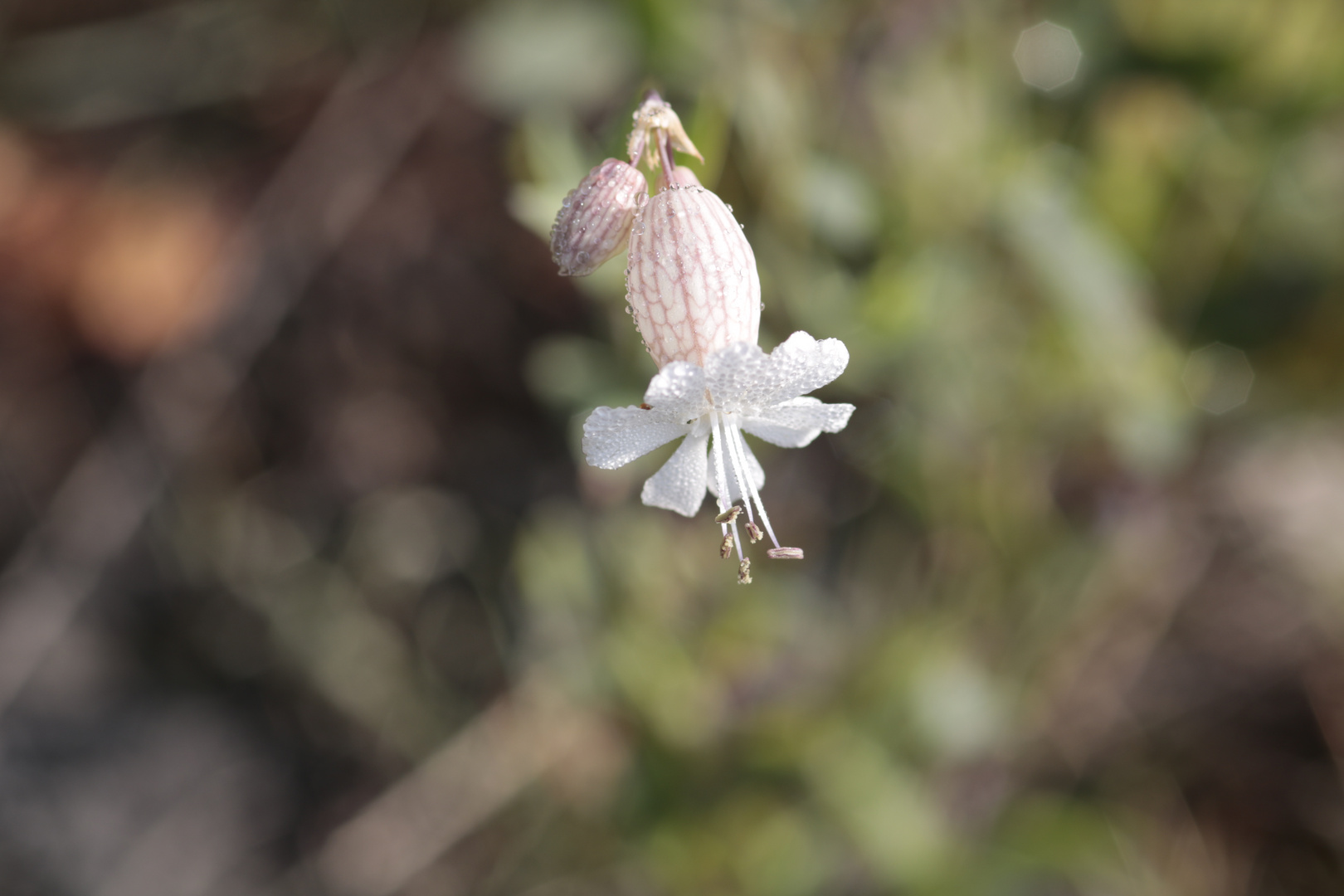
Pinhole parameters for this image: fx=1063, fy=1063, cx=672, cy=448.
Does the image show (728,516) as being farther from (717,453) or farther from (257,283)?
(257,283)

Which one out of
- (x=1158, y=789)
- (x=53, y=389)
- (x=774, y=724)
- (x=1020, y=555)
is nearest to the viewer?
(x=774, y=724)

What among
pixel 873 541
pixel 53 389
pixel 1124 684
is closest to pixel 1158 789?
pixel 1124 684

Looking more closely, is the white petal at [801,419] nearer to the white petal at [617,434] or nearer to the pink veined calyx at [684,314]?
the pink veined calyx at [684,314]

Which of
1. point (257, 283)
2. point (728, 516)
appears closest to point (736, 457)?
point (728, 516)

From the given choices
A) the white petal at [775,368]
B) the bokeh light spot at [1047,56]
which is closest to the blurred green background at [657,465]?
the bokeh light spot at [1047,56]

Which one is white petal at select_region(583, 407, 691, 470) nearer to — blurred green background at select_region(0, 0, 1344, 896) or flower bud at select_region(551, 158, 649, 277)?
flower bud at select_region(551, 158, 649, 277)

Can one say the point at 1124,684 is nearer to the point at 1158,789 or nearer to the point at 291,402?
the point at 1158,789
